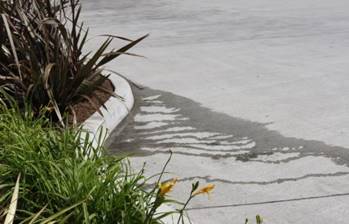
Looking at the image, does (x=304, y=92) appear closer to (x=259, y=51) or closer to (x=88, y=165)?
(x=259, y=51)

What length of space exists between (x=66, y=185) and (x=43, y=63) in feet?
8.26

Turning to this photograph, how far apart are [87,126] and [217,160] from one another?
115 cm

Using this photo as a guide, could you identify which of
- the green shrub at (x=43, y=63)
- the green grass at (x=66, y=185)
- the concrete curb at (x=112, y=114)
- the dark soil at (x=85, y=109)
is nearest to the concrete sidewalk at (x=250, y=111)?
the concrete curb at (x=112, y=114)

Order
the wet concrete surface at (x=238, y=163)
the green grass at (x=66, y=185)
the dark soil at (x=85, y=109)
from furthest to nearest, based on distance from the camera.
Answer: the dark soil at (x=85, y=109) < the wet concrete surface at (x=238, y=163) < the green grass at (x=66, y=185)

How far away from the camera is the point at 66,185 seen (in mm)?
3307

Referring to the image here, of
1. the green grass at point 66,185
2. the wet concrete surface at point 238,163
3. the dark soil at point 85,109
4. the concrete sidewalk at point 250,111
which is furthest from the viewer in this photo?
the dark soil at point 85,109

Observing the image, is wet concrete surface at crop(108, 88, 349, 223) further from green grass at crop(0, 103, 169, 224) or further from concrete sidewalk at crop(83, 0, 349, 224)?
green grass at crop(0, 103, 169, 224)

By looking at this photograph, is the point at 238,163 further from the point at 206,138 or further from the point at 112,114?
the point at 112,114

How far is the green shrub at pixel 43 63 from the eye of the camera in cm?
528

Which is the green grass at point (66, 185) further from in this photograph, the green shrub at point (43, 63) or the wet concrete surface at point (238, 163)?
the green shrub at point (43, 63)

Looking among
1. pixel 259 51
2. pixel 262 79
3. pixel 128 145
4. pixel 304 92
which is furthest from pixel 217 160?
pixel 259 51

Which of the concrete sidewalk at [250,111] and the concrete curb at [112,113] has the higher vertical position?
the concrete curb at [112,113]

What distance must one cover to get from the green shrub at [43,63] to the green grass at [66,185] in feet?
4.11

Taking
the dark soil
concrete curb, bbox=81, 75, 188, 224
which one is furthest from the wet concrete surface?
the dark soil
